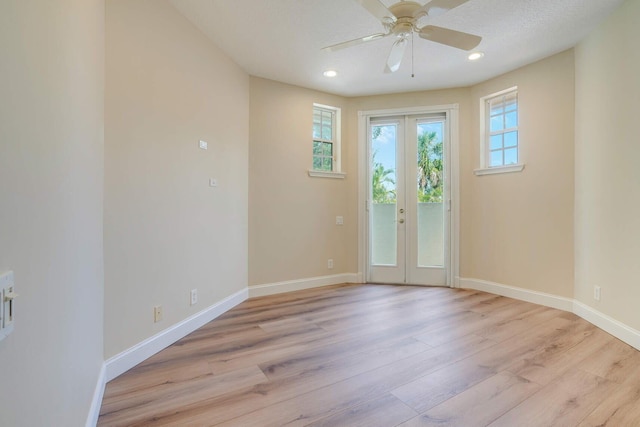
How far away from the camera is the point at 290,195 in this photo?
3.90 meters

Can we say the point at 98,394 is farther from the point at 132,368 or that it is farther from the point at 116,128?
the point at 116,128

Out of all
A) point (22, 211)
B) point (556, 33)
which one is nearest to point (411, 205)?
point (556, 33)

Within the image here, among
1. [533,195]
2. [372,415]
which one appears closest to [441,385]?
[372,415]

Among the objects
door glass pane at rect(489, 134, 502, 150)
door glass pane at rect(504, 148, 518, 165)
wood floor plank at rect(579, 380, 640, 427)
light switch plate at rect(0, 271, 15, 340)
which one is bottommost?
wood floor plank at rect(579, 380, 640, 427)

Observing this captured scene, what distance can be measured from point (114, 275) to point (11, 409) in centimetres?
132

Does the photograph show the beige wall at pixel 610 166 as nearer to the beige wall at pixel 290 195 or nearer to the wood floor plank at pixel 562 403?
the wood floor plank at pixel 562 403

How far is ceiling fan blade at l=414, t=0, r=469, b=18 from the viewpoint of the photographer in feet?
5.89

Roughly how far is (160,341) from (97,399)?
69cm

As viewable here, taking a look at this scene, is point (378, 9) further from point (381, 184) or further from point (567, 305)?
point (567, 305)

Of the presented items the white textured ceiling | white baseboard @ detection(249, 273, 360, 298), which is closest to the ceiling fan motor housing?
the white textured ceiling

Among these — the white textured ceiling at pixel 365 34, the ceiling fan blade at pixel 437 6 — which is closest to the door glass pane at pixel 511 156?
the white textured ceiling at pixel 365 34

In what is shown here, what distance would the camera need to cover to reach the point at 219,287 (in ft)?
9.90

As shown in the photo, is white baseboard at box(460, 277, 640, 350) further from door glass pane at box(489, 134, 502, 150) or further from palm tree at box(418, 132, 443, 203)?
door glass pane at box(489, 134, 502, 150)

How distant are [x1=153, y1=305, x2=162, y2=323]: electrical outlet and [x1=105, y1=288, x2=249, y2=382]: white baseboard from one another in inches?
4.3
